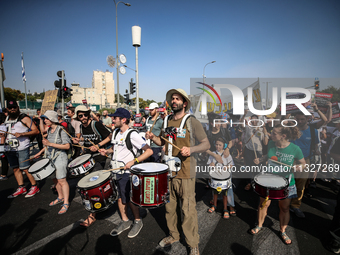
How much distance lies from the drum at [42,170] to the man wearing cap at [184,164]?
2480mm

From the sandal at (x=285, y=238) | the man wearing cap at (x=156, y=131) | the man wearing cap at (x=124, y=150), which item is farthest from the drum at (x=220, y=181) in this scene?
the man wearing cap at (x=156, y=131)

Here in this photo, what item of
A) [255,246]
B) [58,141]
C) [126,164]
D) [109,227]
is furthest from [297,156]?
[58,141]

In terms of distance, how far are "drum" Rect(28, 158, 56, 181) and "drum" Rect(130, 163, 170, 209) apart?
2.26 m

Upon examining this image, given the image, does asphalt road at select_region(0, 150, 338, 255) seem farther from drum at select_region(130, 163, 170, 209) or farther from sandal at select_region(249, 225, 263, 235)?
drum at select_region(130, 163, 170, 209)

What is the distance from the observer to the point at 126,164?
2900 millimetres

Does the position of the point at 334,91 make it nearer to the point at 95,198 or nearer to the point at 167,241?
the point at 167,241

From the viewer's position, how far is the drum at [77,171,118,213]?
2.70 metres

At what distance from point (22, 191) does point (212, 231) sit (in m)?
4.95

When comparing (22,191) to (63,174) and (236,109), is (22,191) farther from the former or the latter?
(236,109)

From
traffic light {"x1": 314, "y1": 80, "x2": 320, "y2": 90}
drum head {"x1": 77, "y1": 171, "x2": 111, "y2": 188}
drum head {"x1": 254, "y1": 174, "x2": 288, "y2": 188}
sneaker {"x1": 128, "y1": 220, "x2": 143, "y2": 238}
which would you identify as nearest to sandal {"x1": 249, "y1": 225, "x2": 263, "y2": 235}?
drum head {"x1": 254, "y1": 174, "x2": 288, "y2": 188}

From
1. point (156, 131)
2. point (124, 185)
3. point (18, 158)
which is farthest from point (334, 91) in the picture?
point (18, 158)

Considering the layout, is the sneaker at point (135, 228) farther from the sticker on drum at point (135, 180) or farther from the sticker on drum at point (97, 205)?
the sticker on drum at point (135, 180)

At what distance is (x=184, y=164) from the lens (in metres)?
2.58

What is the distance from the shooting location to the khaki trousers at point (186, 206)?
8.28 feet
